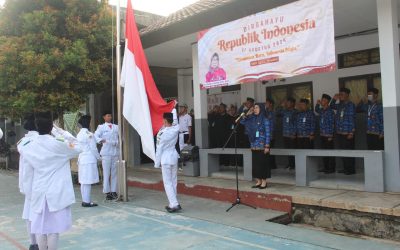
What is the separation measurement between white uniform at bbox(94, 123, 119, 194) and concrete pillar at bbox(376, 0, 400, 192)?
5335 mm

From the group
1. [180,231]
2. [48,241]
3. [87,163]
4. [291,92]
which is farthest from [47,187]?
[291,92]

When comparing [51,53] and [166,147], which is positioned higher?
[51,53]

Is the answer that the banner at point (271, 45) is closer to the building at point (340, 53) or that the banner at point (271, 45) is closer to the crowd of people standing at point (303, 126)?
the building at point (340, 53)

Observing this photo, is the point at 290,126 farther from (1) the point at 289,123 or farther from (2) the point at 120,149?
(2) the point at 120,149

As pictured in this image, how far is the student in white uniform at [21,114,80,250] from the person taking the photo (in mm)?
4227

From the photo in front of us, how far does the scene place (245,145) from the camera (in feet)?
34.2

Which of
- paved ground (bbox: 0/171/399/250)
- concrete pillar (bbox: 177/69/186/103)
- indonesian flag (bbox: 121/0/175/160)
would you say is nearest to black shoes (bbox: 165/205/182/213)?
paved ground (bbox: 0/171/399/250)

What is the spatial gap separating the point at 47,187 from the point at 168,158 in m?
3.10

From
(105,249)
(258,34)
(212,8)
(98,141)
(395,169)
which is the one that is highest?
(212,8)

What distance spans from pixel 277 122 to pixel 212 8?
12.0 ft

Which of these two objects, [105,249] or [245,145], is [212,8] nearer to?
[245,145]

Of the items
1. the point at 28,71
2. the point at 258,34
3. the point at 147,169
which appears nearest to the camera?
the point at 258,34

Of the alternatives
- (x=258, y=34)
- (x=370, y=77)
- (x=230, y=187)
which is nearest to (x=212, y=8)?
(x=258, y=34)

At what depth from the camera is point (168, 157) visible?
7.20 meters
